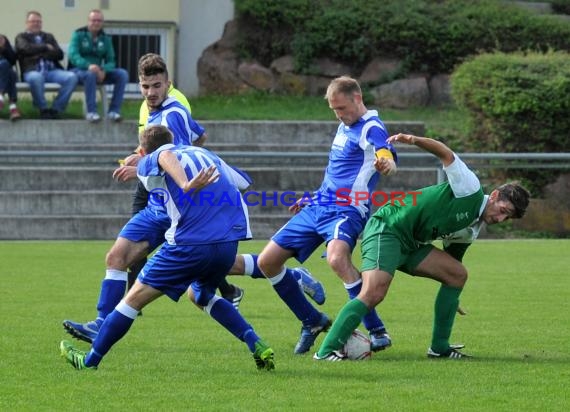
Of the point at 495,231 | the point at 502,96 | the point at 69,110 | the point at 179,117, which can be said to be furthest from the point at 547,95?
the point at 179,117

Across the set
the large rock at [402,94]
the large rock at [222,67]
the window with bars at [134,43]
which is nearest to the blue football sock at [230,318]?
the large rock at [402,94]

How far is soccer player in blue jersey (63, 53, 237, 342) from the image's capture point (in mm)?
9469

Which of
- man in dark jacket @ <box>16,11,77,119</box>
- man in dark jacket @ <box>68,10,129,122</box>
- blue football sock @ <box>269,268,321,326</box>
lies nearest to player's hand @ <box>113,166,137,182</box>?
blue football sock @ <box>269,268,321,326</box>

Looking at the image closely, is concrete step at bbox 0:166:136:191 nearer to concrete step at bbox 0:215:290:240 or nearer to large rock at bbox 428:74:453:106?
concrete step at bbox 0:215:290:240

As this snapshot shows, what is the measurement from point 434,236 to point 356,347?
0.92m

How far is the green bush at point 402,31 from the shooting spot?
24281mm

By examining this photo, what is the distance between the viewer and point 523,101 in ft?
64.9

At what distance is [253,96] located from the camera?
79.3ft

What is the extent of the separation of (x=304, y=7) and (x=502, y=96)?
20.1 feet

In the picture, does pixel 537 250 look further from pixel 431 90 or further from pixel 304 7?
pixel 304 7

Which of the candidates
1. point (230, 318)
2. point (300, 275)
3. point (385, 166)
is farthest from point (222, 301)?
point (300, 275)

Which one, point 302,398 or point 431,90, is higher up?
point 302,398

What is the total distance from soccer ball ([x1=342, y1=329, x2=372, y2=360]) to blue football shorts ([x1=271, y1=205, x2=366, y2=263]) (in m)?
0.79

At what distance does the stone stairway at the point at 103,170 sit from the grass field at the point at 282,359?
14.1 ft
